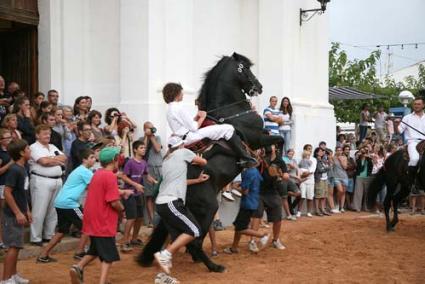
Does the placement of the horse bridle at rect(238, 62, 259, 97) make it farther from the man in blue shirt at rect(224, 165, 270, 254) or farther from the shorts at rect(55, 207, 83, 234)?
the shorts at rect(55, 207, 83, 234)

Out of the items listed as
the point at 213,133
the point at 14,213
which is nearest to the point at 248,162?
the point at 213,133

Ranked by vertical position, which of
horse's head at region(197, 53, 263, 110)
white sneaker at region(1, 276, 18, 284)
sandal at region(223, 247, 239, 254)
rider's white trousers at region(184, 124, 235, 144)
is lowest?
sandal at region(223, 247, 239, 254)

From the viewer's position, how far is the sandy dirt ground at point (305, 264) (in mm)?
7578

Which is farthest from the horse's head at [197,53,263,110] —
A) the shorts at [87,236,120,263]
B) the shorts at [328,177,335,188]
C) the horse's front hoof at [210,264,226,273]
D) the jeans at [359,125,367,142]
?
the jeans at [359,125,367,142]

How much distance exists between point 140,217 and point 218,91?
2848 mm

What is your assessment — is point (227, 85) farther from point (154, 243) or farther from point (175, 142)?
point (154, 243)

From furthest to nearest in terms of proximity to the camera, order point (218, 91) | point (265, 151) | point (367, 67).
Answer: point (367, 67) < point (265, 151) < point (218, 91)

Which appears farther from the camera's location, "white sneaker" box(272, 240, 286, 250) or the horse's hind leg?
"white sneaker" box(272, 240, 286, 250)

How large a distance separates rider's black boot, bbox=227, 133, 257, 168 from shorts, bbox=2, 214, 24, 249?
9.81 feet

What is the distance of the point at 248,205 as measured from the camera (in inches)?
358

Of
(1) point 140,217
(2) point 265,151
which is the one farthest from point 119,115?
(2) point 265,151

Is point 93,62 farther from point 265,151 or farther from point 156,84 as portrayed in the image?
point 265,151

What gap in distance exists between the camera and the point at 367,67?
40.9m

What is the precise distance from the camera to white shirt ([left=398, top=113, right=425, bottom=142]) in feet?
39.0
